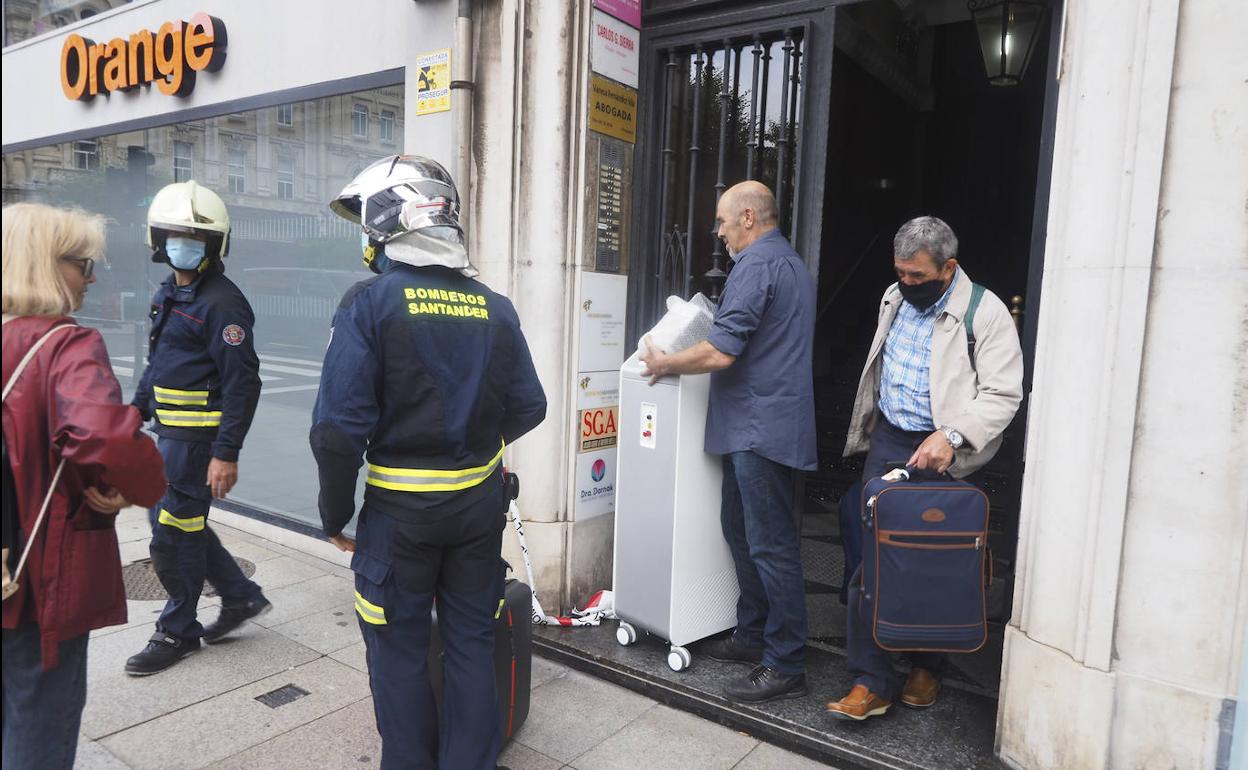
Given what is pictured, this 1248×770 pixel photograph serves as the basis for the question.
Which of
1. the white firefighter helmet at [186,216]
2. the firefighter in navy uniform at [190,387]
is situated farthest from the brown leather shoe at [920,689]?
the white firefighter helmet at [186,216]

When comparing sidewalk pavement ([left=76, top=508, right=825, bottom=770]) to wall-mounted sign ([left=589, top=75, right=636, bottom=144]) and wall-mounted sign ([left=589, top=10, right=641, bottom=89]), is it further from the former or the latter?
wall-mounted sign ([left=589, top=10, right=641, bottom=89])

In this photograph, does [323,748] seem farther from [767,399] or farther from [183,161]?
[183,161]

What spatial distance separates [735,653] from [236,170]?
4.76m

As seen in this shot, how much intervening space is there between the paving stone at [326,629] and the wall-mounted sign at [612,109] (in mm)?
2715

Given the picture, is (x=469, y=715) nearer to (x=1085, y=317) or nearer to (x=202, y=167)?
(x=1085, y=317)

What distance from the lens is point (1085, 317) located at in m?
2.63

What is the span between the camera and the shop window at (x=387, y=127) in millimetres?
4887

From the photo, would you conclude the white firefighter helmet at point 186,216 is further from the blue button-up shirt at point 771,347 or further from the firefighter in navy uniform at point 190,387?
the blue button-up shirt at point 771,347

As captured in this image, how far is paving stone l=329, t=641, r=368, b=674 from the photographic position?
12.3 ft

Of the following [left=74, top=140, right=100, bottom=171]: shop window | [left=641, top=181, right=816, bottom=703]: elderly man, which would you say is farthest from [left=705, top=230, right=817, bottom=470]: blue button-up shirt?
[left=74, top=140, right=100, bottom=171]: shop window

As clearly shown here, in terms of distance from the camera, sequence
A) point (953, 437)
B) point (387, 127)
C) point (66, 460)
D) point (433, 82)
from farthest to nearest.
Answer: point (387, 127) < point (433, 82) < point (953, 437) < point (66, 460)

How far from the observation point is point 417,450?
94.0 inches

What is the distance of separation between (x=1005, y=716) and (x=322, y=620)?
3.14 meters

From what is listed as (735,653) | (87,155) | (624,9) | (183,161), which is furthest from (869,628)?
(87,155)
